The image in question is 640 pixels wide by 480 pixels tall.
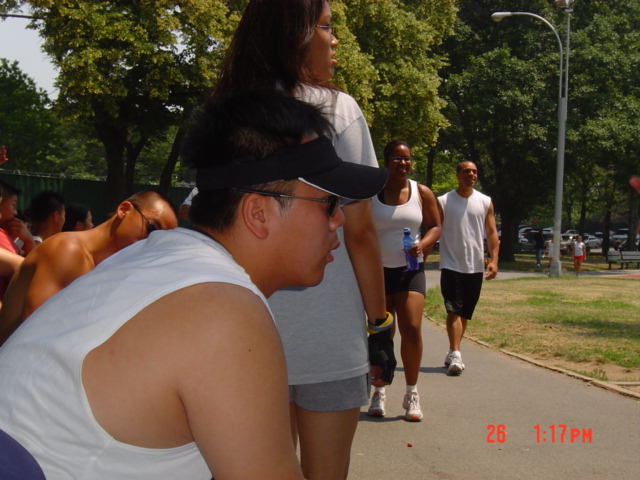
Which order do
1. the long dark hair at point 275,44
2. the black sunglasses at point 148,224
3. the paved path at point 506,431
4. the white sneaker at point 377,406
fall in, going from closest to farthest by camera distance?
the long dark hair at point 275,44 → the black sunglasses at point 148,224 → the paved path at point 506,431 → the white sneaker at point 377,406

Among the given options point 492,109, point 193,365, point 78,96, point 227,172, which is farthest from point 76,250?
point 492,109

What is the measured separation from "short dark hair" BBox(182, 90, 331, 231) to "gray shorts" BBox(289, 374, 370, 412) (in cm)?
138

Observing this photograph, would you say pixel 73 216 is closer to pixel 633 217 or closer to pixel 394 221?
pixel 394 221

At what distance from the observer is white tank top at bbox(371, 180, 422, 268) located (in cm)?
640

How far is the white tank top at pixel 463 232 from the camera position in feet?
27.2

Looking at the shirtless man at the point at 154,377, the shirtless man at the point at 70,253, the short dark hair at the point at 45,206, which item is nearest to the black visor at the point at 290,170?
the shirtless man at the point at 154,377

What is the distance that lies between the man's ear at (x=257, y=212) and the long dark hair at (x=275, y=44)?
1280 mm

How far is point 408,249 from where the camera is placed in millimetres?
6336

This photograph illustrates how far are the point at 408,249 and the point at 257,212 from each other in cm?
474

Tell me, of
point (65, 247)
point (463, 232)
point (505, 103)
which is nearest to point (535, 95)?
point (505, 103)

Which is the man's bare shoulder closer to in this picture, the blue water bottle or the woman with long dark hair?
the woman with long dark hair

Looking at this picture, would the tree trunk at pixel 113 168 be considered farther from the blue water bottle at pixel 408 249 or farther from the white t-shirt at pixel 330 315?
the white t-shirt at pixel 330 315

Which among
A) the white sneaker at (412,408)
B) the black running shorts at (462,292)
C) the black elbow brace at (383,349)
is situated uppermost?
the black elbow brace at (383,349)

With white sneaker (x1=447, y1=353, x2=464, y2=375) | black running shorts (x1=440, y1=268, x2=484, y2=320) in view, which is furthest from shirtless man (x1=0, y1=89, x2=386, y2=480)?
black running shorts (x1=440, y1=268, x2=484, y2=320)
